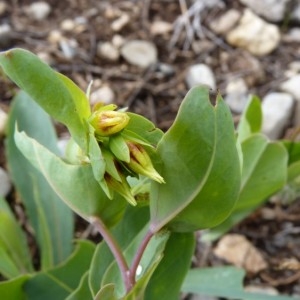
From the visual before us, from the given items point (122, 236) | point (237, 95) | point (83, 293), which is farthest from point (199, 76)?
point (83, 293)

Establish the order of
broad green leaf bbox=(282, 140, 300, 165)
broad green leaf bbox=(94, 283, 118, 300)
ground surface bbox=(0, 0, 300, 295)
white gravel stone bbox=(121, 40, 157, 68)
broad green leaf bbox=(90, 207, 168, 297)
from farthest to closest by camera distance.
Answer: white gravel stone bbox=(121, 40, 157, 68) → ground surface bbox=(0, 0, 300, 295) → broad green leaf bbox=(282, 140, 300, 165) → broad green leaf bbox=(90, 207, 168, 297) → broad green leaf bbox=(94, 283, 118, 300)

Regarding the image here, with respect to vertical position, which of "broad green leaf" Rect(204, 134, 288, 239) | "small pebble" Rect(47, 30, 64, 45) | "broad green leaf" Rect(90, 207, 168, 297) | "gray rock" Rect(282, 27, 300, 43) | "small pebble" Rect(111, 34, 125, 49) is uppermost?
"broad green leaf" Rect(90, 207, 168, 297)

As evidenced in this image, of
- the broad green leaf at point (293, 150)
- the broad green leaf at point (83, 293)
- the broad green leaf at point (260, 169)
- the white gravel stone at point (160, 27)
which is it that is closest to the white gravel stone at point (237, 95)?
the white gravel stone at point (160, 27)

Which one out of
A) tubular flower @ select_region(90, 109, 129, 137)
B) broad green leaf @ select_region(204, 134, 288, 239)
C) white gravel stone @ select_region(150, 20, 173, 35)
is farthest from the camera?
white gravel stone @ select_region(150, 20, 173, 35)

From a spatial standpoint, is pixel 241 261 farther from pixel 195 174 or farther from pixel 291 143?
pixel 195 174

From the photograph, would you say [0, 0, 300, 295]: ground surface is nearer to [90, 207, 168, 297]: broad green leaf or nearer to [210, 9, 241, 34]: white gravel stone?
[210, 9, 241, 34]: white gravel stone

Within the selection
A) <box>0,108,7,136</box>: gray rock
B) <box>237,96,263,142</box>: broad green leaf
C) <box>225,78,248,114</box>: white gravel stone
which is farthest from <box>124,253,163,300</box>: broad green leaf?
<box>225,78,248,114</box>: white gravel stone

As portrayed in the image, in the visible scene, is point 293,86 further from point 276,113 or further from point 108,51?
point 108,51

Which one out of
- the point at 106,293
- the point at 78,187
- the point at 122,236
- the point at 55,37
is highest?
the point at 78,187
